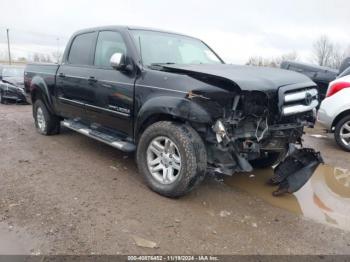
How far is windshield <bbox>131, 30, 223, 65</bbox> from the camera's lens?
16.2 feet

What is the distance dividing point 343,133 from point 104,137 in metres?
4.73

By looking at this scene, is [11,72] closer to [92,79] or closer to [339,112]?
[92,79]

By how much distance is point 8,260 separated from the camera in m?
3.00

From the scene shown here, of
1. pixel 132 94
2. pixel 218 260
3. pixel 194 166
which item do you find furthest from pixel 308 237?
pixel 132 94

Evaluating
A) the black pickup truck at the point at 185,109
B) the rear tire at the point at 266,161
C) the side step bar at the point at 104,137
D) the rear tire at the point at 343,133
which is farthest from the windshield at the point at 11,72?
the rear tire at the point at 343,133

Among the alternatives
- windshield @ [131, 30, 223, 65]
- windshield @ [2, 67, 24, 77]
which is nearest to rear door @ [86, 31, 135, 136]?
windshield @ [131, 30, 223, 65]

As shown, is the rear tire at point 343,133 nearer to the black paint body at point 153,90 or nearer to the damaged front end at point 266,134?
the damaged front end at point 266,134

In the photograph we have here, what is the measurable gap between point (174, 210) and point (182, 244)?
0.71 m

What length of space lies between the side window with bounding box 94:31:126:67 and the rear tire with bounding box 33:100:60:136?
2.16 metres

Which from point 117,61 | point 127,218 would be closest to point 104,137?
point 117,61

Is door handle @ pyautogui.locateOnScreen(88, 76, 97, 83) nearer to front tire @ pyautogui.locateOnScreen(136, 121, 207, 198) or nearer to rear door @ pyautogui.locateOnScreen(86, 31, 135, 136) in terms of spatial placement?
rear door @ pyautogui.locateOnScreen(86, 31, 135, 136)

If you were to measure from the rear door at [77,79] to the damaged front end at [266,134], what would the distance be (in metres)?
2.33

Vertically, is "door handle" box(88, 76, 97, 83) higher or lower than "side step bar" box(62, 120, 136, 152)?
higher

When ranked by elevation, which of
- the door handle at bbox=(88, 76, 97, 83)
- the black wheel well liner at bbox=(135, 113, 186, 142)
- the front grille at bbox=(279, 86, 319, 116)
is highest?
the front grille at bbox=(279, 86, 319, 116)
